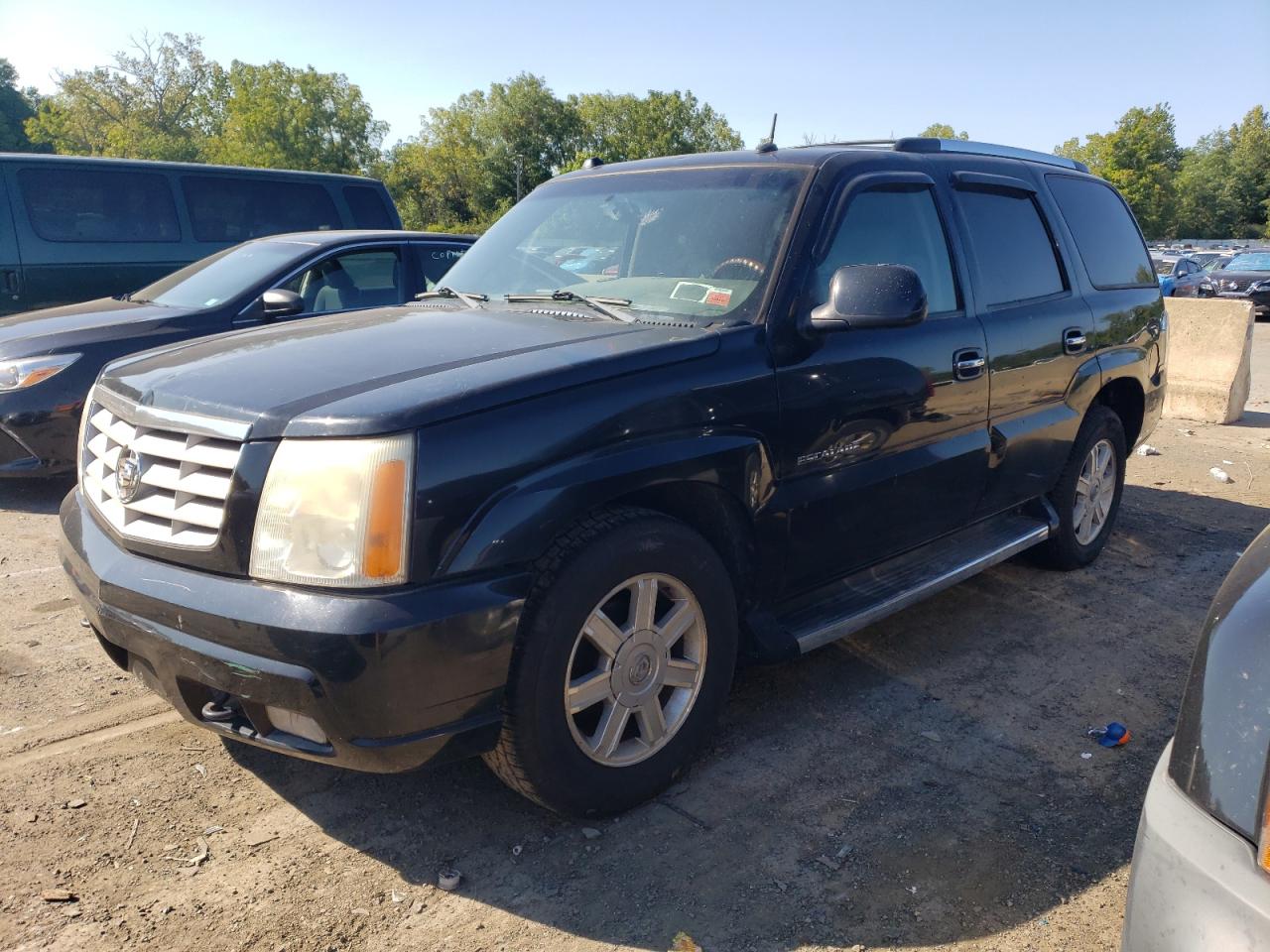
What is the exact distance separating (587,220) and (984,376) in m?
1.73

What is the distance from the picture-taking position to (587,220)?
387 cm

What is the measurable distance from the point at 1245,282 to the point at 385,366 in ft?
84.0

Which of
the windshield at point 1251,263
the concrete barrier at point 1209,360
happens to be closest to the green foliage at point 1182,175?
Answer: the windshield at point 1251,263

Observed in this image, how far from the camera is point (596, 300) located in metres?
3.40

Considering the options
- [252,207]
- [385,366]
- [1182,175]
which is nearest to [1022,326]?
[385,366]

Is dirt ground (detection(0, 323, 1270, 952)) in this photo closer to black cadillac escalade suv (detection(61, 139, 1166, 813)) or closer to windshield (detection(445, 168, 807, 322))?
black cadillac escalade suv (detection(61, 139, 1166, 813))

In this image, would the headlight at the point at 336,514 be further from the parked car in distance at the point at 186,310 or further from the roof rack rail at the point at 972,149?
the parked car in distance at the point at 186,310

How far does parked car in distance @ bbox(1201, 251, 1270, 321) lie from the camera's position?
2231cm

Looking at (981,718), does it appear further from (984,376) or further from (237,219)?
(237,219)

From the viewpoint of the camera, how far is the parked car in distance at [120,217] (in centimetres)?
767

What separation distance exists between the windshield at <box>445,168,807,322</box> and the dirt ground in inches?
60.1

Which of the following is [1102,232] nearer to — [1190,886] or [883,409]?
[883,409]

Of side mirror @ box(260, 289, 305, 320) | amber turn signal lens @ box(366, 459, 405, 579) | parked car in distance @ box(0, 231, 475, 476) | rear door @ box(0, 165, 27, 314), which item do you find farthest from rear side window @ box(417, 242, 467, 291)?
amber turn signal lens @ box(366, 459, 405, 579)

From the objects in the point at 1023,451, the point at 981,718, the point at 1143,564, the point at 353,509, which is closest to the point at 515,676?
the point at 353,509
